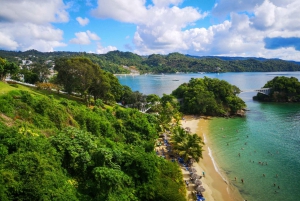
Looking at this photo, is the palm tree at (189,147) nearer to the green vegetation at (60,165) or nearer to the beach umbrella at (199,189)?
the beach umbrella at (199,189)

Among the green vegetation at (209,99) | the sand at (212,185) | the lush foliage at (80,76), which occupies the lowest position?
the sand at (212,185)

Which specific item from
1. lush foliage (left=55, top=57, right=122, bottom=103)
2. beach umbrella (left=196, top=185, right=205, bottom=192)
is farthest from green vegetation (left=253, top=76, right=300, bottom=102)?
beach umbrella (left=196, top=185, right=205, bottom=192)

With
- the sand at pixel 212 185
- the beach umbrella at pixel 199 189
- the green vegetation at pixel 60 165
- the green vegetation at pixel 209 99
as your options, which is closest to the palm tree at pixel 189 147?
the sand at pixel 212 185

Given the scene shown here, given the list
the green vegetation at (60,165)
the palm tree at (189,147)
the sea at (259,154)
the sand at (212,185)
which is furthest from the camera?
the palm tree at (189,147)

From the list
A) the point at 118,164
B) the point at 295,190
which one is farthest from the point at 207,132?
the point at 118,164

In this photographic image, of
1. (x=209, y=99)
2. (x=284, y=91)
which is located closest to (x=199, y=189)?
(x=209, y=99)

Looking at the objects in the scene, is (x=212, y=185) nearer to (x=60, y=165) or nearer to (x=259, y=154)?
(x=259, y=154)
